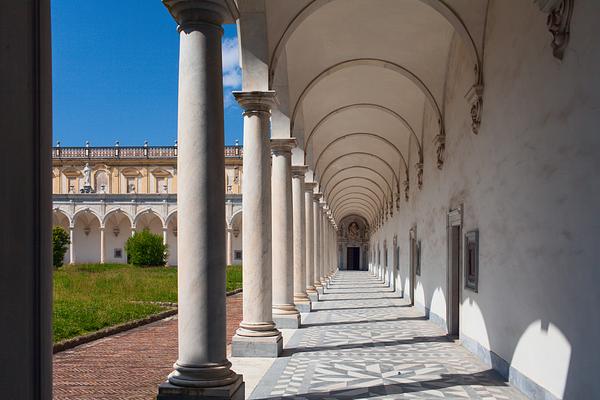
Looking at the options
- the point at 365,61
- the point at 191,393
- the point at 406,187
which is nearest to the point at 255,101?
the point at 365,61

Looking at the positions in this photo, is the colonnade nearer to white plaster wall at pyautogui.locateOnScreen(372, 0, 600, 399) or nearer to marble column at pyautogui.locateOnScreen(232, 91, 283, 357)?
white plaster wall at pyautogui.locateOnScreen(372, 0, 600, 399)

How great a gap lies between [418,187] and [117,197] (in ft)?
160

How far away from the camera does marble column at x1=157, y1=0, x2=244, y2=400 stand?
6086mm

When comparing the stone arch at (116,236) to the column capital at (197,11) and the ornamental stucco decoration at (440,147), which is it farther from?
the column capital at (197,11)

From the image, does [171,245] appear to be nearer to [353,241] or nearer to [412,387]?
[353,241]

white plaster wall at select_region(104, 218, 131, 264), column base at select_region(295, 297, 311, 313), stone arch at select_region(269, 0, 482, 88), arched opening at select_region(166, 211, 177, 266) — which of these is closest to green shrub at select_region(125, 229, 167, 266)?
arched opening at select_region(166, 211, 177, 266)

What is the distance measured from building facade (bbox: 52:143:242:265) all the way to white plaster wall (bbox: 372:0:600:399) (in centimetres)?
5135

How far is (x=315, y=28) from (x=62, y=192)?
60.8 metres

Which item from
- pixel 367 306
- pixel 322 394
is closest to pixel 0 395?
pixel 322 394

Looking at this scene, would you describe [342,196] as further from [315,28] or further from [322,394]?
[322,394]

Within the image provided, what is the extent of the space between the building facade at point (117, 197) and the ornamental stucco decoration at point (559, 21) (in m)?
54.8

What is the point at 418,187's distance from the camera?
1888cm

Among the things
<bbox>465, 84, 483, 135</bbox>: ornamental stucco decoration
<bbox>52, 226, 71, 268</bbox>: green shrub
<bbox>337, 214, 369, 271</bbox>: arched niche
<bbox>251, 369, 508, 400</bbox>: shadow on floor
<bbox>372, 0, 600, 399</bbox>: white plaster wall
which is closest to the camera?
<bbox>372, 0, 600, 399</bbox>: white plaster wall

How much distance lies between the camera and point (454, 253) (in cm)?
1310
